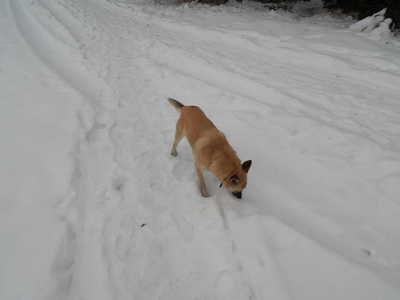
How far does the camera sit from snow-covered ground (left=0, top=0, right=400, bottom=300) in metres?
2.42

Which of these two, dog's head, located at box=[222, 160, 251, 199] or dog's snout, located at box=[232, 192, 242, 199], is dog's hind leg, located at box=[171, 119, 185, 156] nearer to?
dog's head, located at box=[222, 160, 251, 199]

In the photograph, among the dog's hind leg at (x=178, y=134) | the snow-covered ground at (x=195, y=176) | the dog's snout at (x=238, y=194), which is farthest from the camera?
the dog's hind leg at (x=178, y=134)

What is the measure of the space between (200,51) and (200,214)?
261 inches

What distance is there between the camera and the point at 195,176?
12.5 ft

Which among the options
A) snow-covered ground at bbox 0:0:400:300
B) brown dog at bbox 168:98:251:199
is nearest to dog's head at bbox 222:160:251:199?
brown dog at bbox 168:98:251:199

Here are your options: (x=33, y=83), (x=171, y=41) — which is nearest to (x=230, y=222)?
(x=33, y=83)

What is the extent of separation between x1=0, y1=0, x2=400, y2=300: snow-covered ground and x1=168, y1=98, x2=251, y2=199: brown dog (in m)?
0.49

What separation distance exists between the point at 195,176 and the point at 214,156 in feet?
2.94

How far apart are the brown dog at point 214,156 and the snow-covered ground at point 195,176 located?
0.49 metres

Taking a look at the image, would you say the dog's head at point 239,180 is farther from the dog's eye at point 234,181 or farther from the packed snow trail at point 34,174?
the packed snow trail at point 34,174

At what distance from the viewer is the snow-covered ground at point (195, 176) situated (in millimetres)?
2416

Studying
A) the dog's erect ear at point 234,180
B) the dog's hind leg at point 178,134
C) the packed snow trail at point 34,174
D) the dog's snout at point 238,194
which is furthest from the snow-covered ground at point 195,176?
the dog's erect ear at point 234,180

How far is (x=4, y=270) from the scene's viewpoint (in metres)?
2.28

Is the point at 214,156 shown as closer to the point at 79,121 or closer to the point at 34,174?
the point at 34,174
